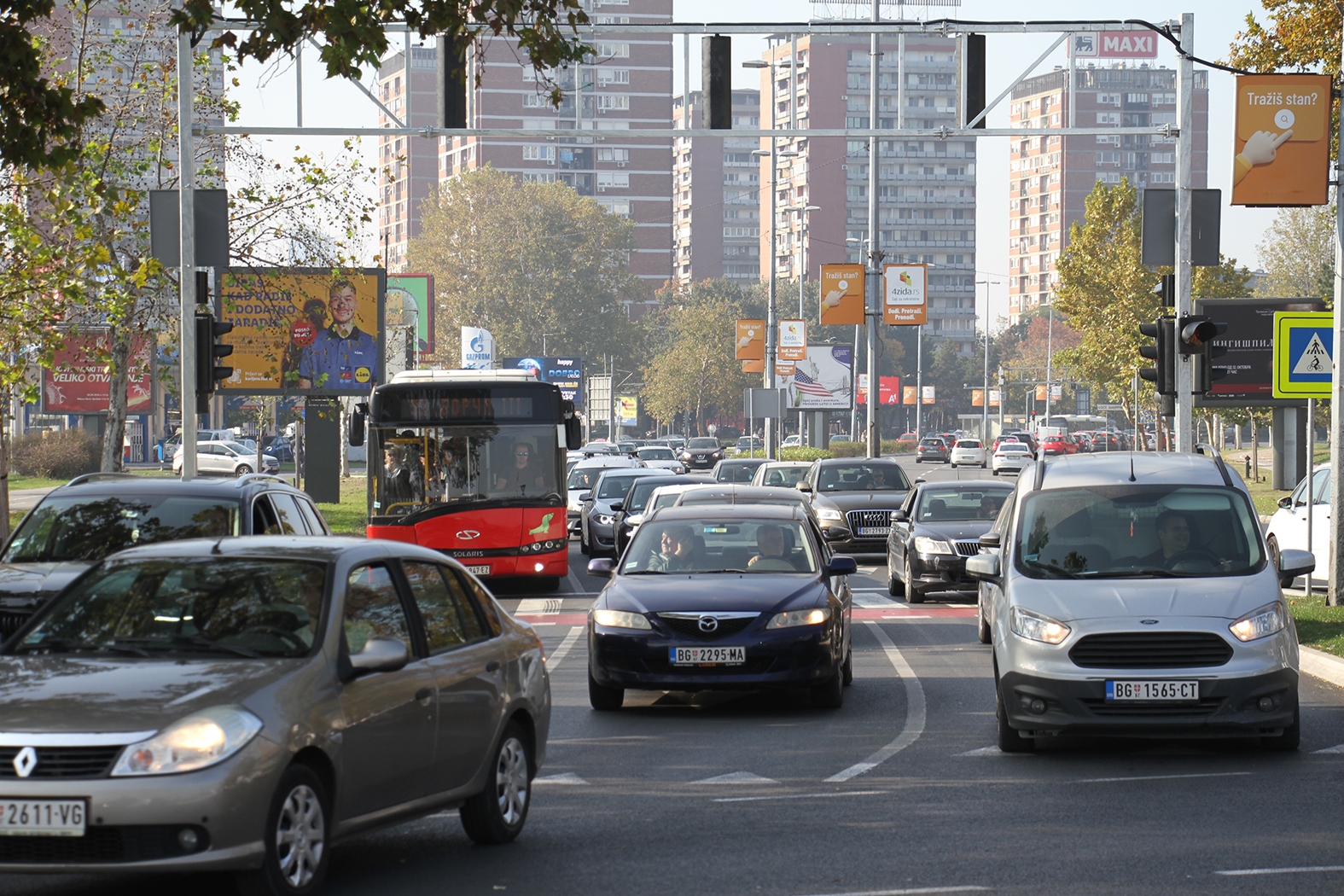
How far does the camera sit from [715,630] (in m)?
11.7

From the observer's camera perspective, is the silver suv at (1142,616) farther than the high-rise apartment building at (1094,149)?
No

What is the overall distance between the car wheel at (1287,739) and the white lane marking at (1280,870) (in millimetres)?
2979

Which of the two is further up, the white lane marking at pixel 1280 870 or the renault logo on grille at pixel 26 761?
the renault logo on grille at pixel 26 761

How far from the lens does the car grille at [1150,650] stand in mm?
9672

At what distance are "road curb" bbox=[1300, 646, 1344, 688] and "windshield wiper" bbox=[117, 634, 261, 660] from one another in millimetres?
9656

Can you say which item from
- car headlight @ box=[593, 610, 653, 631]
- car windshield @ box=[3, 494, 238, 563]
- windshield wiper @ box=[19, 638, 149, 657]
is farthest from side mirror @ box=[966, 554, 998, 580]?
windshield wiper @ box=[19, 638, 149, 657]

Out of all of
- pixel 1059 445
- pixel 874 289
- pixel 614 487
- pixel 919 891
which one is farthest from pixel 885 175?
pixel 919 891

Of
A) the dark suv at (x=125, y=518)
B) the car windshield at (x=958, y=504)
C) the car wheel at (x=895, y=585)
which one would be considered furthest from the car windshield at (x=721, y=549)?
the car wheel at (x=895, y=585)

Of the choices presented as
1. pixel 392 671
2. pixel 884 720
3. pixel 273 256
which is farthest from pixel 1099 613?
pixel 273 256

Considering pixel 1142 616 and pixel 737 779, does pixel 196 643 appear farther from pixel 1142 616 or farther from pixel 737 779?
pixel 1142 616

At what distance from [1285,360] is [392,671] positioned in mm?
13584

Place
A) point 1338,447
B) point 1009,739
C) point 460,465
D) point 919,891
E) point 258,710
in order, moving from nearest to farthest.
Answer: point 258,710
point 919,891
point 1009,739
point 1338,447
point 460,465

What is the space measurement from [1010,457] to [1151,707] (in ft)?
222

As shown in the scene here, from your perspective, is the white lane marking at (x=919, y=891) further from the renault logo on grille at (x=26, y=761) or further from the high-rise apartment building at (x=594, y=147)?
the high-rise apartment building at (x=594, y=147)
